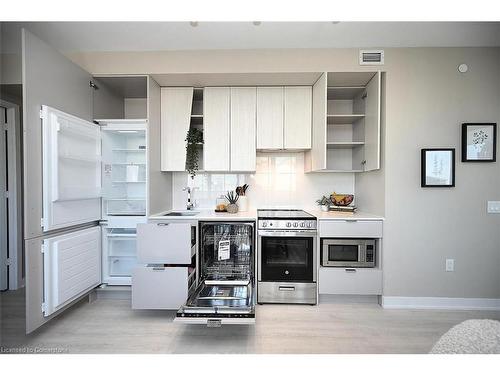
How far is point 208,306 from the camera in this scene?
1.79m

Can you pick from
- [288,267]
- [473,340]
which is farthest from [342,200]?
[473,340]

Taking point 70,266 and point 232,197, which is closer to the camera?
point 70,266

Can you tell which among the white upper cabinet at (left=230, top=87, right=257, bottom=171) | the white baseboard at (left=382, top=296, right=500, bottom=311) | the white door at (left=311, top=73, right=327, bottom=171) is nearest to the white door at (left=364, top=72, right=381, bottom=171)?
the white door at (left=311, top=73, right=327, bottom=171)

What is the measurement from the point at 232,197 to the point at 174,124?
3.56 ft

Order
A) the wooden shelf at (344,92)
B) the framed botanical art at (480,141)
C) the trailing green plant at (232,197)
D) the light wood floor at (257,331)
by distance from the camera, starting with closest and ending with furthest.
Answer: the light wood floor at (257,331), the framed botanical art at (480,141), the wooden shelf at (344,92), the trailing green plant at (232,197)

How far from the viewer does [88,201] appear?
90.7 inches

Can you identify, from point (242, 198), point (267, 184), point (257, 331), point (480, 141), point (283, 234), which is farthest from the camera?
point (267, 184)

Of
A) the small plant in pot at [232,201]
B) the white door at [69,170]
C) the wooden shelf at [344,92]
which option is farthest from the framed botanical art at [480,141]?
the white door at [69,170]

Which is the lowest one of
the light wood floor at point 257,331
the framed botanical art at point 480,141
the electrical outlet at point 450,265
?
the light wood floor at point 257,331

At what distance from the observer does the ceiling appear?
205 cm

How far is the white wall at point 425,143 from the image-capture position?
2289mm

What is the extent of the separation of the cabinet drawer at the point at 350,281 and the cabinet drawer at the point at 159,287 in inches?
53.3

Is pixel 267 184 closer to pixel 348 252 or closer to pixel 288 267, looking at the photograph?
pixel 288 267

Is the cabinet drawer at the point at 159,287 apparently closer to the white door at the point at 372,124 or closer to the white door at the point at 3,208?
the white door at the point at 3,208
